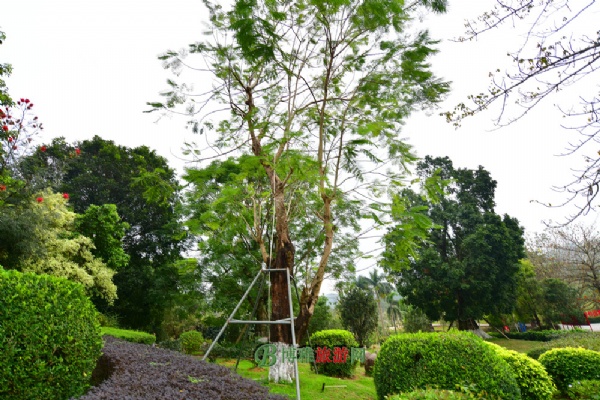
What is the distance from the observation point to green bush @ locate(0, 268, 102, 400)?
3.03m

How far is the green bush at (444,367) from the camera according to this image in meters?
4.22

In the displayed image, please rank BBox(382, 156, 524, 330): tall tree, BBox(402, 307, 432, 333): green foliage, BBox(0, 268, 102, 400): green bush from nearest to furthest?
BBox(0, 268, 102, 400): green bush, BBox(382, 156, 524, 330): tall tree, BBox(402, 307, 432, 333): green foliage

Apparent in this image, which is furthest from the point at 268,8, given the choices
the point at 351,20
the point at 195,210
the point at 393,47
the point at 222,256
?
the point at 222,256

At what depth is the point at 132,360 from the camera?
4.05 metres

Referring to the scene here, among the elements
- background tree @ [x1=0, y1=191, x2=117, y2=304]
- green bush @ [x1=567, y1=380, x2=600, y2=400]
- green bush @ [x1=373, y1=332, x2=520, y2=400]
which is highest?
background tree @ [x1=0, y1=191, x2=117, y2=304]

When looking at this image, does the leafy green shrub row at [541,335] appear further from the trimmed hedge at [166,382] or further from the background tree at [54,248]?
the background tree at [54,248]

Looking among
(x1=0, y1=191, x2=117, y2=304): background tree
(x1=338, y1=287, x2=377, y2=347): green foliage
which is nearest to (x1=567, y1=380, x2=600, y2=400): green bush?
(x1=338, y1=287, x2=377, y2=347): green foliage

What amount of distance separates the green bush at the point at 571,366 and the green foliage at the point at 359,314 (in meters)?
8.49

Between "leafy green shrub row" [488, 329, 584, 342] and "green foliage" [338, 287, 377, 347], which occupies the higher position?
"green foliage" [338, 287, 377, 347]

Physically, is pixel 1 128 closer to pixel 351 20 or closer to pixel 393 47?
pixel 351 20

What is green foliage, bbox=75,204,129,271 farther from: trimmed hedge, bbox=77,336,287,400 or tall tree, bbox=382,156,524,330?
tall tree, bbox=382,156,524,330

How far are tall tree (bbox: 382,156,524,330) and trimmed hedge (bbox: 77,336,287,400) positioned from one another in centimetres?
1634

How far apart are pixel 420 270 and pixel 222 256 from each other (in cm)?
1199

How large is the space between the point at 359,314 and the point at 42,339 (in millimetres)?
13541
